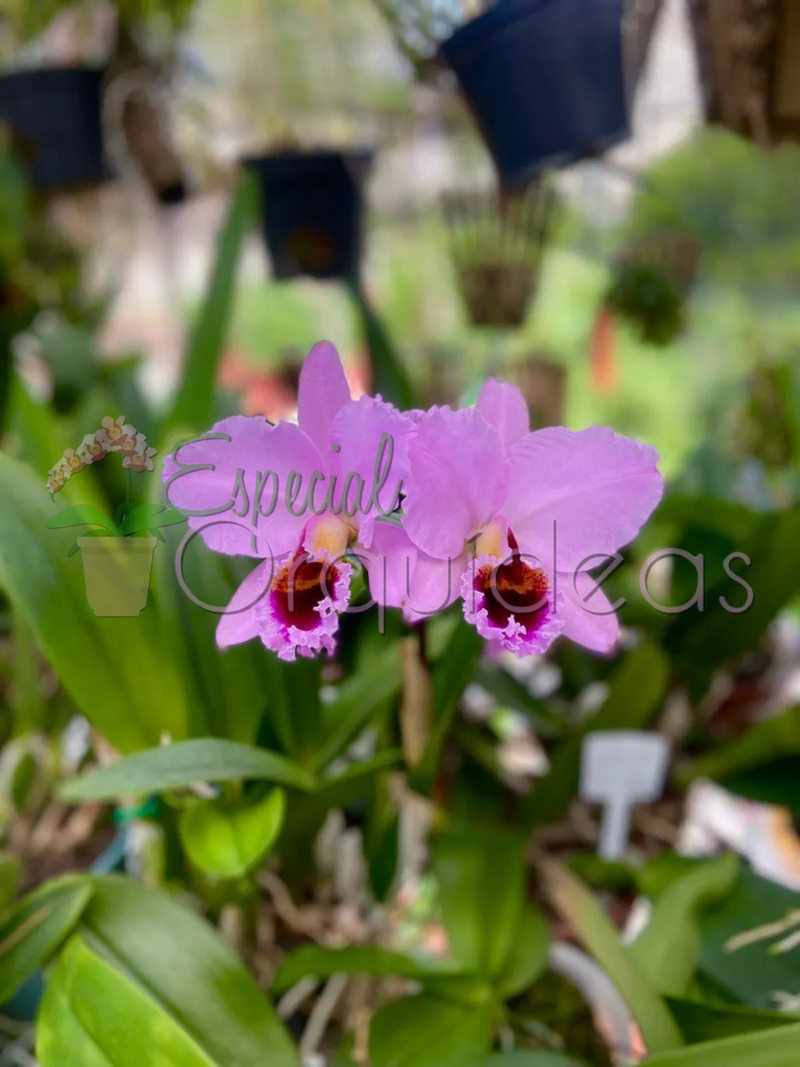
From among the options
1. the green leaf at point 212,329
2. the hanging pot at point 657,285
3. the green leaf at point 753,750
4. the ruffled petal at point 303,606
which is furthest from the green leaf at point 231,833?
the hanging pot at point 657,285

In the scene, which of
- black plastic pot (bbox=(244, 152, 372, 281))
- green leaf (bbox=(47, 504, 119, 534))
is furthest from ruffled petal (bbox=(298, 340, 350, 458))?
black plastic pot (bbox=(244, 152, 372, 281))

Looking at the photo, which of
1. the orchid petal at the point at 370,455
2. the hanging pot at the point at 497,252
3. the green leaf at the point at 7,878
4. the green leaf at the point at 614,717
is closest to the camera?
the orchid petal at the point at 370,455

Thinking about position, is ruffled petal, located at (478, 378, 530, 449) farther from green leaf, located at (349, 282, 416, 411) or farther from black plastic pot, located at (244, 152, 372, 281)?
black plastic pot, located at (244, 152, 372, 281)

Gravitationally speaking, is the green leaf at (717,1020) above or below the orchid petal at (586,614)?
below

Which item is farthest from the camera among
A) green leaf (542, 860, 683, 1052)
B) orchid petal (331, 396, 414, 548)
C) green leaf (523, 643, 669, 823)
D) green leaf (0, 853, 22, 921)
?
green leaf (523, 643, 669, 823)

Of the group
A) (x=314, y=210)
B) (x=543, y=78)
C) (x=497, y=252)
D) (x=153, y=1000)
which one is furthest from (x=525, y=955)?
(x=314, y=210)

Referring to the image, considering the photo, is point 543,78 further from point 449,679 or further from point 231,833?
point 231,833

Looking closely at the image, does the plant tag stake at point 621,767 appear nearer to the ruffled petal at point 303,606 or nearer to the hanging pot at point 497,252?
the ruffled petal at point 303,606
